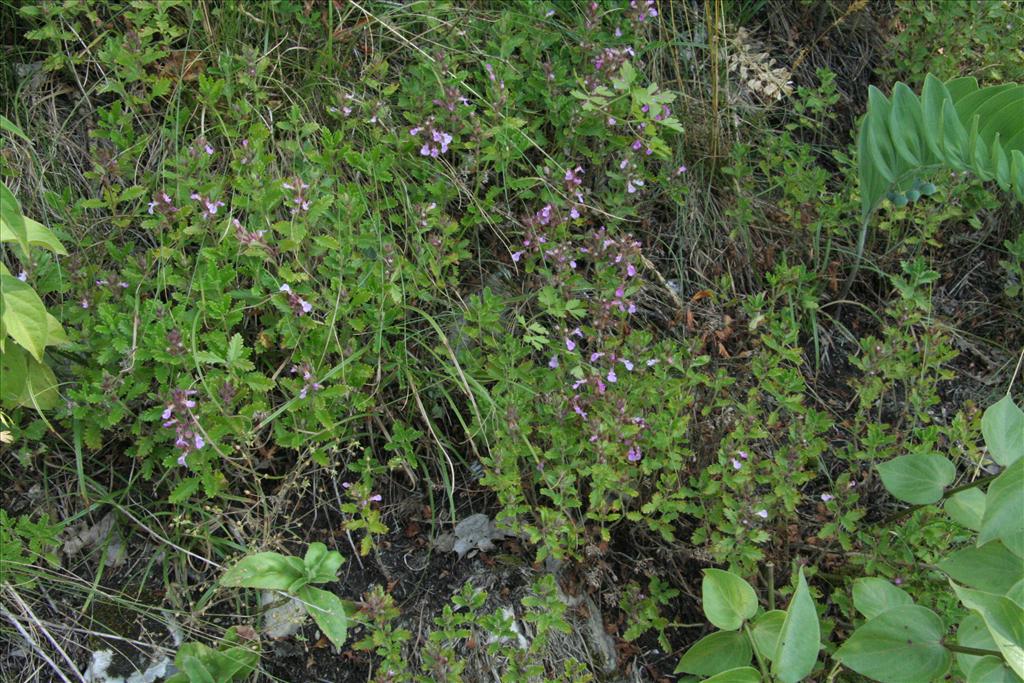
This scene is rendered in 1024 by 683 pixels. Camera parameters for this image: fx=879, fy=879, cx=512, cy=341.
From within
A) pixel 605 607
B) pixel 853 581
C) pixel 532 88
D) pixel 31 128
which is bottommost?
pixel 605 607

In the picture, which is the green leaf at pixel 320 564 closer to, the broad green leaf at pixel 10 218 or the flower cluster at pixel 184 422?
the flower cluster at pixel 184 422

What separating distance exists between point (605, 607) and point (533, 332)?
2.55 feet

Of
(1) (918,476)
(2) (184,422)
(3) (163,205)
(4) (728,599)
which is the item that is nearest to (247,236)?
(3) (163,205)

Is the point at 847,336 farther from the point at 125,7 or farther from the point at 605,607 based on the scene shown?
the point at 125,7

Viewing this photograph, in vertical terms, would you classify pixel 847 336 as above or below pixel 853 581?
above

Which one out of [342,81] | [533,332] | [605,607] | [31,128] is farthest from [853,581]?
[31,128]

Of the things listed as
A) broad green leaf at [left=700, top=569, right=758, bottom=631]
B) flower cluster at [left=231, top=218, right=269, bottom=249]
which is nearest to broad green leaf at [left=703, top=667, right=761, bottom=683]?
broad green leaf at [left=700, top=569, right=758, bottom=631]

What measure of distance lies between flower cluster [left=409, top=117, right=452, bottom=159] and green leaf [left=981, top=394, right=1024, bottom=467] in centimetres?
156

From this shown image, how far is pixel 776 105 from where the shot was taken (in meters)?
3.30

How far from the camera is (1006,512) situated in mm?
1864

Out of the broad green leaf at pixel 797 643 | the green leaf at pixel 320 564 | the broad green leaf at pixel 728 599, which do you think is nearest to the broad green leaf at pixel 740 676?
the broad green leaf at pixel 797 643

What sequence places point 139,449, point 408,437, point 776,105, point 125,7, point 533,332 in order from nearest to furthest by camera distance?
point 139,449 < point 408,437 < point 533,332 < point 125,7 < point 776,105

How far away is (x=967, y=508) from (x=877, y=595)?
11.7 inches

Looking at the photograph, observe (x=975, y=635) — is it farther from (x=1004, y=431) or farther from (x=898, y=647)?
(x=1004, y=431)
